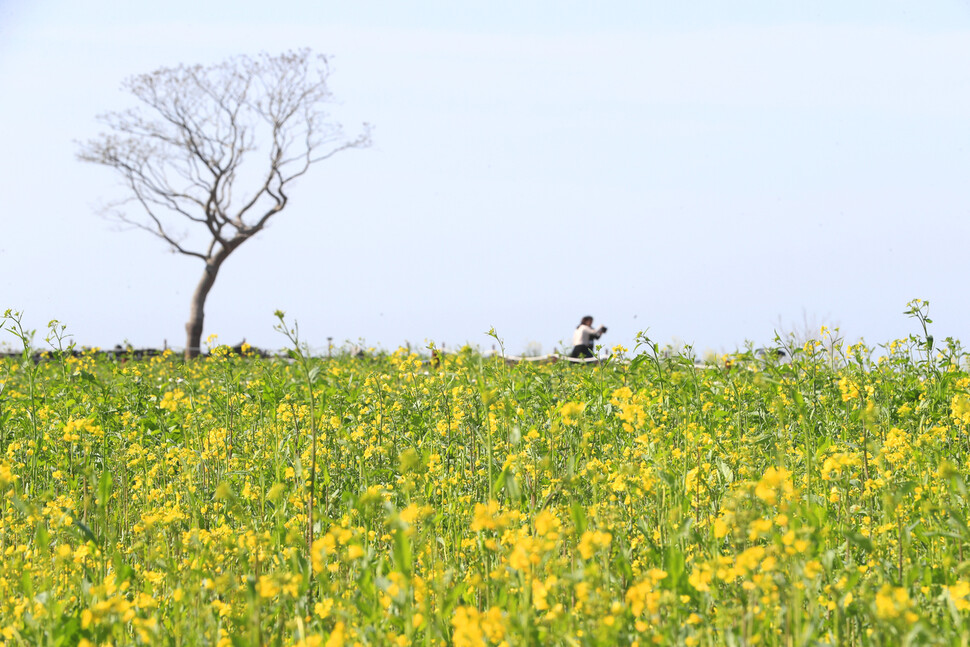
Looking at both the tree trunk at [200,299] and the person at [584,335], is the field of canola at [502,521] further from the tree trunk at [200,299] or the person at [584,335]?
the tree trunk at [200,299]

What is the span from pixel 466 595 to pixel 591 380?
3.54m

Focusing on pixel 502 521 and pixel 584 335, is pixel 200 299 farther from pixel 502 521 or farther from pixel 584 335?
pixel 502 521

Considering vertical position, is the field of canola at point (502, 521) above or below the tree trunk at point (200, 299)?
below

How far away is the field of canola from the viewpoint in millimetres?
2203

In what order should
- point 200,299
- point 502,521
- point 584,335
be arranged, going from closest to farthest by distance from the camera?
point 502,521 → point 584,335 → point 200,299

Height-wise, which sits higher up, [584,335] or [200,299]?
[200,299]

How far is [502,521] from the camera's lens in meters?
2.01

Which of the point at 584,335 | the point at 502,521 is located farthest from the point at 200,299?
the point at 502,521

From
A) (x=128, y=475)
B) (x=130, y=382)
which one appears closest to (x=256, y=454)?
(x=128, y=475)

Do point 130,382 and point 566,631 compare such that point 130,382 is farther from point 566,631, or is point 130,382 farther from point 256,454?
point 566,631

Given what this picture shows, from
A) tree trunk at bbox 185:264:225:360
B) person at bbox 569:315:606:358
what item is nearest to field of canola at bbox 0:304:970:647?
person at bbox 569:315:606:358

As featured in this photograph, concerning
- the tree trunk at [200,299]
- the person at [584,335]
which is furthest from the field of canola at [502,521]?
the tree trunk at [200,299]

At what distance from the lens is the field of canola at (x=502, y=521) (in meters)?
2.20

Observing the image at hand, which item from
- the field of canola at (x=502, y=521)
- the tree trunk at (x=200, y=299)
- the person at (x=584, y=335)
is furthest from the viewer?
the tree trunk at (x=200, y=299)
